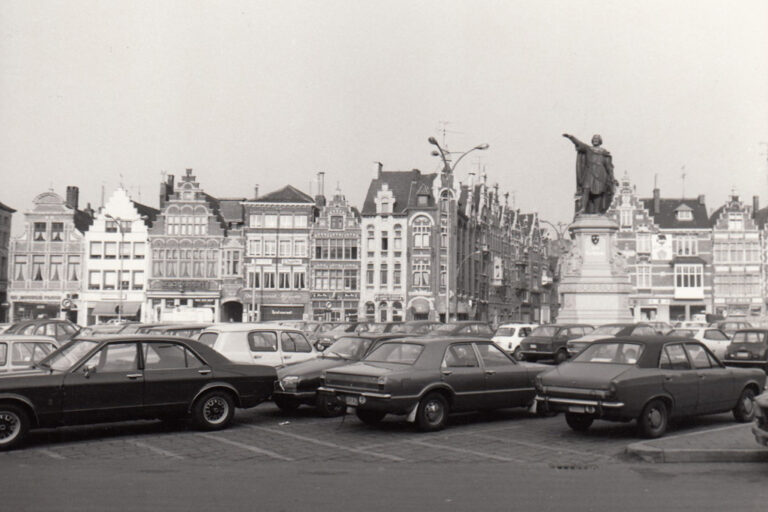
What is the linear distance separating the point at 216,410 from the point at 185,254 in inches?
2289

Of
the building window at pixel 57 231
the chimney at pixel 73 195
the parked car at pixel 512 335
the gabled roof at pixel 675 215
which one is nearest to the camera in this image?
the parked car at pixel 512 335

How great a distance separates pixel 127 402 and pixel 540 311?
8896cm

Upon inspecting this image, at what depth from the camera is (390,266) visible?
67875 mm

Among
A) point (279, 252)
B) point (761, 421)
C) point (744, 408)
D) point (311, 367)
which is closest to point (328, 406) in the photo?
point (311, 367)

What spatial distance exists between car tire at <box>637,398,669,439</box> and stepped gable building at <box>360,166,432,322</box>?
182ft

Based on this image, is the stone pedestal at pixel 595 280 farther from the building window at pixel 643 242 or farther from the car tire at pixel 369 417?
the building window at pixel 643 242

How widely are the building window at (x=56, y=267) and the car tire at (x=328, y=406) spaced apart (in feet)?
197

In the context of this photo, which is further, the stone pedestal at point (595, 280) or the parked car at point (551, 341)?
the stone pedestal at point (595, 280)

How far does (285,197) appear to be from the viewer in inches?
2692

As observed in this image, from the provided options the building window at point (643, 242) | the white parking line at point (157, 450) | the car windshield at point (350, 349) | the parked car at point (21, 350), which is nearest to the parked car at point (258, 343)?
the car windshield at point (350, 349)

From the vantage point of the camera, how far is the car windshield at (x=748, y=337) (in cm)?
2628

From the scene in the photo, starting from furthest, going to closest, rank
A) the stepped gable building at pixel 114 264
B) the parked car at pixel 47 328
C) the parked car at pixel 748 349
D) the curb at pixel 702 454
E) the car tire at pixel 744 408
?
the stepped gable building at pixel 114 264 → the parked car at pixel 748 349 → the parked car at pixel 47 328 → the car tire at pixel 744 408 → the curb at pixel 702 454

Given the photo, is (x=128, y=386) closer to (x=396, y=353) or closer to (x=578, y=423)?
(x=396, y=353)

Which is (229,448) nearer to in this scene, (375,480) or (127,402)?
(127,402)
